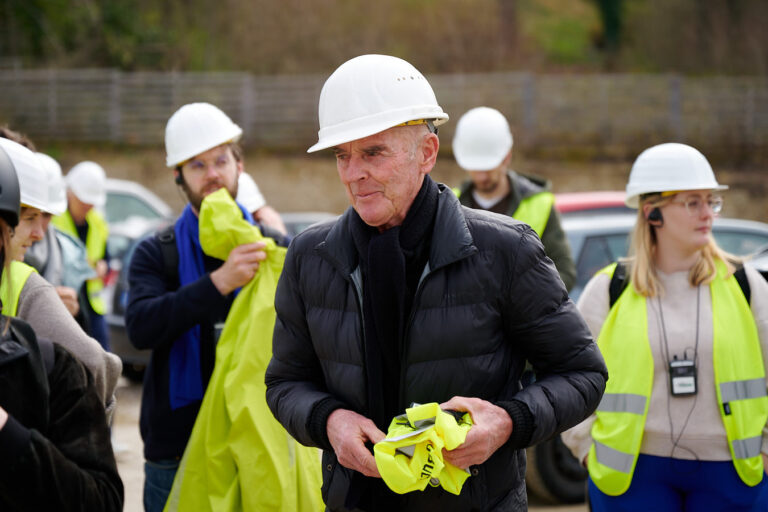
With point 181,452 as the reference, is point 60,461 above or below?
above

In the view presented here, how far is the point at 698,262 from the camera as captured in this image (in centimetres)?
386

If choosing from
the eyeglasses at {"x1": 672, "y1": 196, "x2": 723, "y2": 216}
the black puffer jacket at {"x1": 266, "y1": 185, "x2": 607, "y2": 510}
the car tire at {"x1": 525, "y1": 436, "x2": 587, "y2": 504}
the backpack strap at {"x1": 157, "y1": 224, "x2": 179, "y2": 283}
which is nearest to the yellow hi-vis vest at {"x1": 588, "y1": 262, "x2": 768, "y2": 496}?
the eyeglasses at {"x1": 672, "y1": 196, "x2": 723, "y2": 216}

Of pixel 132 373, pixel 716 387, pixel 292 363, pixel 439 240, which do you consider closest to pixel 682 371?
pixel 716 387

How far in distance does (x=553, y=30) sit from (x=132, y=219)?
27.6 meters

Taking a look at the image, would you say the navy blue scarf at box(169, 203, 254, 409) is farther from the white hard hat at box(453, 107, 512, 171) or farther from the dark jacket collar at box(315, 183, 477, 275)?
the white hard hat at box(453, 107, 512, 171)

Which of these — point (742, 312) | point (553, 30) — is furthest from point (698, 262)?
point (553, 30)

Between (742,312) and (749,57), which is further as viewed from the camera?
(749,57)

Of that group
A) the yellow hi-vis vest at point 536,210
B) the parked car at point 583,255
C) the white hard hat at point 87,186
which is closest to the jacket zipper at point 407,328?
the parked car at point 583,255

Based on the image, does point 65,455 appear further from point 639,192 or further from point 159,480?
point 639,192

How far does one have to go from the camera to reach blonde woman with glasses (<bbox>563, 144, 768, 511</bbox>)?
3641mm

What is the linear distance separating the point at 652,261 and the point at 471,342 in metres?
1.66

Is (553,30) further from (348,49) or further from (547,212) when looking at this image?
(547,212)

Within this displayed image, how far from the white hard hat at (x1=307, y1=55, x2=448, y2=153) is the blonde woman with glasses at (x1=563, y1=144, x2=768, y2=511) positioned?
5.23ft

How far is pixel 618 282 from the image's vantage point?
156 inches
